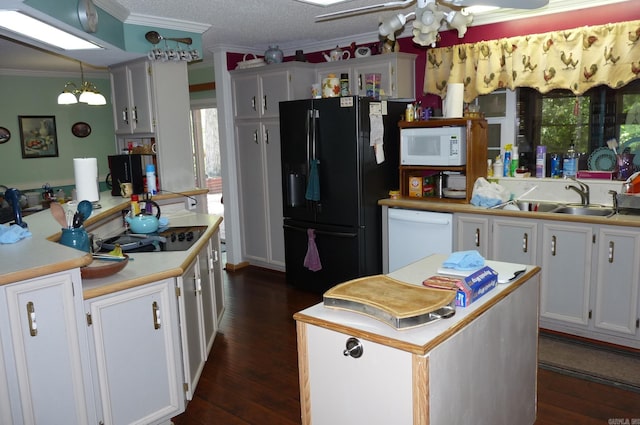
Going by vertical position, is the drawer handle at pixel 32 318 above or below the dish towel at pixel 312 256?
above

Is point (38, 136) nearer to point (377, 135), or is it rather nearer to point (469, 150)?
point (377, 135)

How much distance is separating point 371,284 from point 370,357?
349 millimetres

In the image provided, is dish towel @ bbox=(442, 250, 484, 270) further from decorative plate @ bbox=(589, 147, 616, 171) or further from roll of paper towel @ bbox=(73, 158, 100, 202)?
decorative plate @ bbox=(589, 147, 616, 171)

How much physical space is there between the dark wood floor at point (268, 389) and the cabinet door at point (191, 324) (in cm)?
17

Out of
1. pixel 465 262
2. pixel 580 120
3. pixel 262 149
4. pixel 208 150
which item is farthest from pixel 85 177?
pixel 208 150

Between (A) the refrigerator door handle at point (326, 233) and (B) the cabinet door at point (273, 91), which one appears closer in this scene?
(A) the refrigerator door handle at point (326, 233)

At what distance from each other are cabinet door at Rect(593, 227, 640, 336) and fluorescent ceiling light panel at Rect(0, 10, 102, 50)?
11.9ft

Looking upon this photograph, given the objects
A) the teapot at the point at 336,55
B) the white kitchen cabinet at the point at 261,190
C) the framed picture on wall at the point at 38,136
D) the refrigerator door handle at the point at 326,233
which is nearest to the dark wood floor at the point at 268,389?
the refrigerator door handle at the point at 326,233

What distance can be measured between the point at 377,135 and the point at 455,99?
2.24 ft

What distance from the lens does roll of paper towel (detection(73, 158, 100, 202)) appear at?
2.99 meters

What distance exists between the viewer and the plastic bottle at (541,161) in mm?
4152

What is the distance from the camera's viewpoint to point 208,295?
11.2 feet

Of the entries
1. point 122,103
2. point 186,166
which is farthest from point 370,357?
point 122,103

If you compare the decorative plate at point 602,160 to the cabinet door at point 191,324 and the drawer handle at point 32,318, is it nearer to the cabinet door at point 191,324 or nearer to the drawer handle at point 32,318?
the cabinet door at point 191,324
